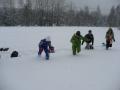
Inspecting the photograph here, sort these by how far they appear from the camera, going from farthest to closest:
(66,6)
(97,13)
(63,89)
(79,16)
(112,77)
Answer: (97,13) < (79,16) < (66,6) < (112,77) < (63,89)

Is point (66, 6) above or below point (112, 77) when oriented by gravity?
above

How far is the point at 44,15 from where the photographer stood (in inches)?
2744

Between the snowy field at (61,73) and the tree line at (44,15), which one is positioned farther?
the tree line at (44,15)

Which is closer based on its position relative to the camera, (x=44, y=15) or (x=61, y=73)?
(x=61, y=73)

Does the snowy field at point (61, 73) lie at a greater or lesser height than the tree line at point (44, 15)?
lesser

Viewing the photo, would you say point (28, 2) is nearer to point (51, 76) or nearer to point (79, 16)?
point (79, 16)

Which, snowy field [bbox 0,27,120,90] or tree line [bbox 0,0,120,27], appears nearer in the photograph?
snowy field [bbox 0,27,120,90]

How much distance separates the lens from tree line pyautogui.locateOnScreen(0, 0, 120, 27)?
64188 millimetres

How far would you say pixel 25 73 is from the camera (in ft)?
31.1

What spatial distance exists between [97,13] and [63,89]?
99.5m

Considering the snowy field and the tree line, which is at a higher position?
the tree line

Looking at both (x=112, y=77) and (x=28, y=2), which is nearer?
(x=112, y=77)

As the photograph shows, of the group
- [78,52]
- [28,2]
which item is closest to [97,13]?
[28,2]

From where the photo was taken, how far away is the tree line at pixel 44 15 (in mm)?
64188
